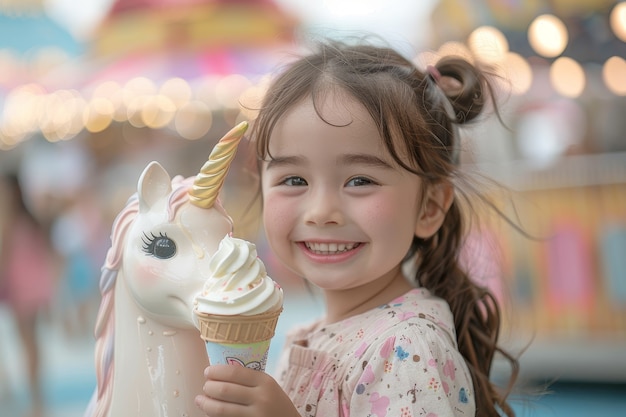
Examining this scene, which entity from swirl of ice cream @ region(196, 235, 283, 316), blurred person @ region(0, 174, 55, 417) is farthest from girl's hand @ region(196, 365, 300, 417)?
blurred person @ region(0, 174, 55, 417)

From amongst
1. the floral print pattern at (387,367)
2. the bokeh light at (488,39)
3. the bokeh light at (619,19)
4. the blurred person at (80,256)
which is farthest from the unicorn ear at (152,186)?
the blurred person at (80,256)

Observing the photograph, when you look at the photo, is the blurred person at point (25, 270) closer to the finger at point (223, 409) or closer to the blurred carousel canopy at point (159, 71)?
the blurred carousel canopy at point (159, 71)

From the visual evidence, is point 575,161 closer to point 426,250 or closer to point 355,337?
point 426,250

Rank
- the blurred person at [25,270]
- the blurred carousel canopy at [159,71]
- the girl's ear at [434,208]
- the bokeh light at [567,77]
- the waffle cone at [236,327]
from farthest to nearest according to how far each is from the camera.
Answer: the blurred carousel canopy at [159,71] < the blurred person at [25,270] < the bokeh light at [567,77] < the girl's ear at [434,208] < the waffle cone at [236,327]

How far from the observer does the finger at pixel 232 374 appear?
1311 mm

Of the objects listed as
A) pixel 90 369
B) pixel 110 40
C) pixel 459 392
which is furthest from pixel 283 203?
pixel 110 40

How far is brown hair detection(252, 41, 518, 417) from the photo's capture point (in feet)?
5.48

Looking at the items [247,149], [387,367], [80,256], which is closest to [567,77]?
[247,149]

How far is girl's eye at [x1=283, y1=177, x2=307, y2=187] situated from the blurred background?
487 millimetres

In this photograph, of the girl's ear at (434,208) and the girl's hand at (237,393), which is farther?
the girl's ear at (434,208)

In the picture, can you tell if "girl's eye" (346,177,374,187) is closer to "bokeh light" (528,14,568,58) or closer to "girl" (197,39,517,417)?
"girl" (197,39,517,417)

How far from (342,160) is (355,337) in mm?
371

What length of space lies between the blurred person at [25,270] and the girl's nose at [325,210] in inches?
159

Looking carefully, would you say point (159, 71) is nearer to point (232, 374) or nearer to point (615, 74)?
point (615, 74)
